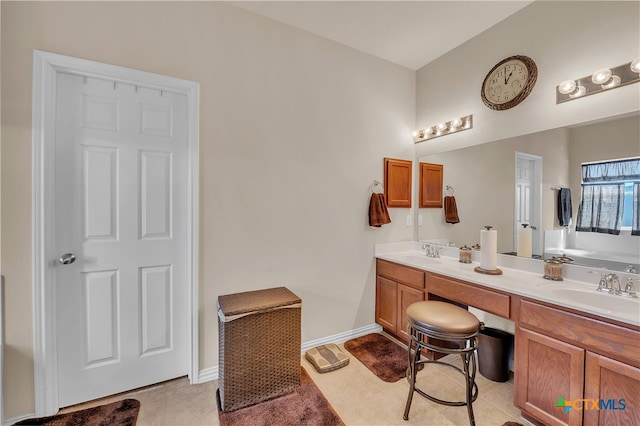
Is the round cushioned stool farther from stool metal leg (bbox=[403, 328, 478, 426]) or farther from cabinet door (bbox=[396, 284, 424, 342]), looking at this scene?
cabinet door (bbox=[396, 284, 424, 342])

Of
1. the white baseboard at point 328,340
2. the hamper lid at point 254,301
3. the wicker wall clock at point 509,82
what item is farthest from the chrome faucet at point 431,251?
the hamper lid at point 254,301

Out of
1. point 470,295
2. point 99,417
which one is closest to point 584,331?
point 470,295

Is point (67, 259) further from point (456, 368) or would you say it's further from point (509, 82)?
point (509, 82)

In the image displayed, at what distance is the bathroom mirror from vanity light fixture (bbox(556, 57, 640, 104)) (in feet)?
0.69

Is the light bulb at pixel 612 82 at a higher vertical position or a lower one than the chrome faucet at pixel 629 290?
higher

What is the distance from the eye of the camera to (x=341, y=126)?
2.56 meters

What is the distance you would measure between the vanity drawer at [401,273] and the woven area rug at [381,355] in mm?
616

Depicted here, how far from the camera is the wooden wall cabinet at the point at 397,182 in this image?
2.81 metres

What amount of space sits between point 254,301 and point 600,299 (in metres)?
2.12

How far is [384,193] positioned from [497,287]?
4.48ft

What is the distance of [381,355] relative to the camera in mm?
2359

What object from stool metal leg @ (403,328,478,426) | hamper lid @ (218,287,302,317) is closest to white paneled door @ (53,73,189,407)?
hamper lid @ (218,287,302,317)

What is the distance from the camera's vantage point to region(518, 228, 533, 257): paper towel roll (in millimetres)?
2055

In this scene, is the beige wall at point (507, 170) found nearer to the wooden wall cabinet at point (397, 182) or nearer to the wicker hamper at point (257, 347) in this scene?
the wooden wall cabinet at point (397, 182)
